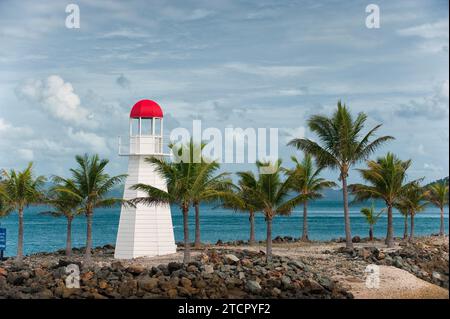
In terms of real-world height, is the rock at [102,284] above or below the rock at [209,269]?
below

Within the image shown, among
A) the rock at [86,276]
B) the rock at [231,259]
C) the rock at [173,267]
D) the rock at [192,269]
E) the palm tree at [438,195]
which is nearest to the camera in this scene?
the rock at [86,276]

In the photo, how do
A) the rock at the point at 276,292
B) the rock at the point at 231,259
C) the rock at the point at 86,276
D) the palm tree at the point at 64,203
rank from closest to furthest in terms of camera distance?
the rock at the point at 276,292
the rock at the point at 86,276
the rock at the point at 231,259
the palm tree at the point at 64,203

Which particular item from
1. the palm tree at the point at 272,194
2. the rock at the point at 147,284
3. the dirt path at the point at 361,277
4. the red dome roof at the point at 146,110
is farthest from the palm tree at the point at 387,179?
the rock at the point at 147,284

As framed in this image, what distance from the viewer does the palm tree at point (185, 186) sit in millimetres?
25281

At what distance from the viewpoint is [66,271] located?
24312 millimetres

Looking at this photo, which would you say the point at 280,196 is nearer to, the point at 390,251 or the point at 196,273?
the point at 196,273

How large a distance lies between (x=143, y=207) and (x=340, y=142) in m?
9.19

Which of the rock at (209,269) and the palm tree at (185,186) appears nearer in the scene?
the rock at (209,269)

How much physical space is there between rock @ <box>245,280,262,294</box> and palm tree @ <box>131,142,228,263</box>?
368 cm

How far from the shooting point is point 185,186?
25.1 metres

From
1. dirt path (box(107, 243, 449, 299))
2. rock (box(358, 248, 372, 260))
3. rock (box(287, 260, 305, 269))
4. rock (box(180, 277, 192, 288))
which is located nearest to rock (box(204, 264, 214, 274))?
rock (box(180, 277, 192, 288))

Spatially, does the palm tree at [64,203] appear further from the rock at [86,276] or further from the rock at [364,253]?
the rock at [364,253]

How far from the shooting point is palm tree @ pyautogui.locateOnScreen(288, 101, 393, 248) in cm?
3081

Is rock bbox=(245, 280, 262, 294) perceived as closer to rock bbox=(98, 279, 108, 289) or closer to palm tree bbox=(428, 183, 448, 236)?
rock bbox=(98, 279, 108, 289)
